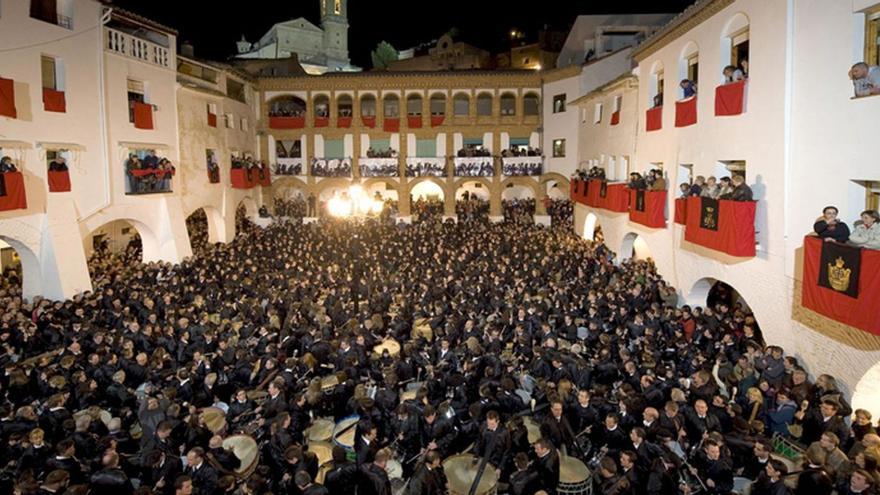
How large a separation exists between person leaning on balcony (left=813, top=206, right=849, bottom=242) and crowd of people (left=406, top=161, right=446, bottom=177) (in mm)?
27873

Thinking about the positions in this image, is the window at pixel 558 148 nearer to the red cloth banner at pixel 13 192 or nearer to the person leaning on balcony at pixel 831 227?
the person leaning on balcony at pixel 831 227

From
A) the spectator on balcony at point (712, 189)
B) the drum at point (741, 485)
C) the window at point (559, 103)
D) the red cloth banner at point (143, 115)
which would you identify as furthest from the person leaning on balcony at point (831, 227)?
the window at point (559, 103)

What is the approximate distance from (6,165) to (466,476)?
15.0m

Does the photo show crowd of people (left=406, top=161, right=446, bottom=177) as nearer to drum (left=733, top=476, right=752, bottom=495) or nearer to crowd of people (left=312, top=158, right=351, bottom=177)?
crowd of people (left=312, top=158, right=351, bottom=177)

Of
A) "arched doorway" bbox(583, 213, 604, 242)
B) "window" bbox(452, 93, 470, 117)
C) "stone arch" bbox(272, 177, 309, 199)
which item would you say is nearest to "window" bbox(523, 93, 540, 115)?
"window" bbox(452, 93, 470, 117)

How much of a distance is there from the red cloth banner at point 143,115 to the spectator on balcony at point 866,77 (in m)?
20.9

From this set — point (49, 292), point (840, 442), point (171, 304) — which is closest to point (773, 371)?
point (840, 442)

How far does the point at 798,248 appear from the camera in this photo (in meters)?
11.1

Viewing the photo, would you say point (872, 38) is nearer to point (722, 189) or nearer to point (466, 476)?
point (722, 189)

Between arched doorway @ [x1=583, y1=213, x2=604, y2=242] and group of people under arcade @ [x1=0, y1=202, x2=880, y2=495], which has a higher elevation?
arched doorway @ [x1=583, y1=213, x2=604, y2=242]

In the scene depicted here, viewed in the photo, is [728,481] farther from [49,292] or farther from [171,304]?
[49,292]

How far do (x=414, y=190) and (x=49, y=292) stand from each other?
2524 centimetres

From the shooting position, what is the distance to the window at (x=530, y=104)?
36781mm

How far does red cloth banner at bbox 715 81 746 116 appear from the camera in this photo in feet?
42.7
